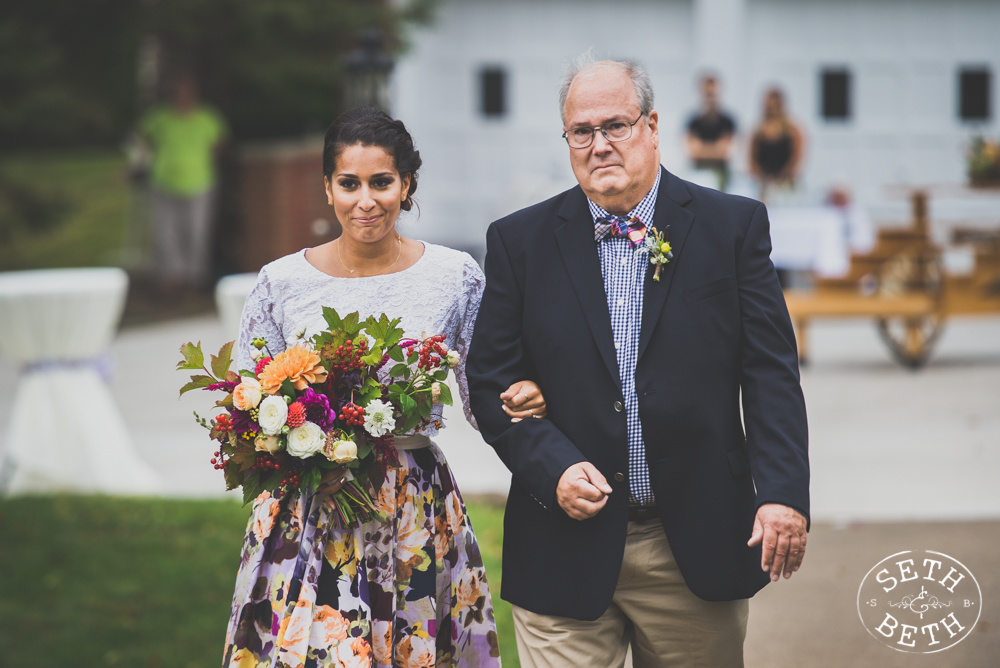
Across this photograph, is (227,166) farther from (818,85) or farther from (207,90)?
(818,85)

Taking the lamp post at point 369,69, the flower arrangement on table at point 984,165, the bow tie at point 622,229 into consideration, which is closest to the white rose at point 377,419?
the bow tie at point 622,229

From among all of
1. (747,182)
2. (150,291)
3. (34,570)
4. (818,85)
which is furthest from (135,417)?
(818,85)

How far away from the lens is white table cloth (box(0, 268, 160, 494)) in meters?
6.90

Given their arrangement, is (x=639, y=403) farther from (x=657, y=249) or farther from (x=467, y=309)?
(x=467, y=309)

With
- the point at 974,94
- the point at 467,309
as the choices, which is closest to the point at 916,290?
the point at 467,309

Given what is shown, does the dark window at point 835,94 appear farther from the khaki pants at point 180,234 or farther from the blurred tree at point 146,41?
the khaki pants at point 180,234

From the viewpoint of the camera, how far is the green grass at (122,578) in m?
5.06

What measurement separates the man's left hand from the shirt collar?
2.58 ft

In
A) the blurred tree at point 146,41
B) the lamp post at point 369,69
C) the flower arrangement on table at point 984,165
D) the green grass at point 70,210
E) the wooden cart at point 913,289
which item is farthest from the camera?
the green grass at point 70,210

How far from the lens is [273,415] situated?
9.23 feet

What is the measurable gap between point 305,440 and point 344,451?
0.33 ft

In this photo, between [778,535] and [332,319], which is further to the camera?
[332,319]

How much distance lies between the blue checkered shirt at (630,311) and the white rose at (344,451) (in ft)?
2.26

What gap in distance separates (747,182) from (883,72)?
489 centimetres
